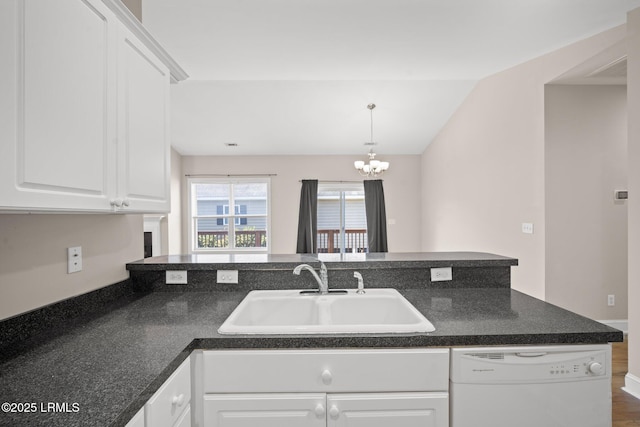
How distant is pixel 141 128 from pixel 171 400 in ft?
3.40

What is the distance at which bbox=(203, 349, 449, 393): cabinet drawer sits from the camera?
109 cm

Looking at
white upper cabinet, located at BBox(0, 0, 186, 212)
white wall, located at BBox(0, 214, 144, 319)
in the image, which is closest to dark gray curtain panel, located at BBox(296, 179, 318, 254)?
white wall, located at BBox(0, 214, 144, 319)

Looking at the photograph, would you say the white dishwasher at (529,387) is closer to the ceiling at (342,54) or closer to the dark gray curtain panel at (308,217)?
the ceiling at (342,54)

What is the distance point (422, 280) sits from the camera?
175 cm

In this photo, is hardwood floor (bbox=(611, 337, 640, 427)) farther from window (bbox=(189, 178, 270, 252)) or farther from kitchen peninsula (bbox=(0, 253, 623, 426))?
window (bbox=(189, 178, 270, 252))

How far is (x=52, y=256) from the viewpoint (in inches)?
47.8

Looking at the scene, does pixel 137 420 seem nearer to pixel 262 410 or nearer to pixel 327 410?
pixel 262 410

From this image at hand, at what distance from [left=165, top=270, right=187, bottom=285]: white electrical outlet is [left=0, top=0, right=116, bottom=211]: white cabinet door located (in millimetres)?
716

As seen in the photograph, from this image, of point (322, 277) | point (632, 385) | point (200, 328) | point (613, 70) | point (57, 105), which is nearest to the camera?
point (57, 105)

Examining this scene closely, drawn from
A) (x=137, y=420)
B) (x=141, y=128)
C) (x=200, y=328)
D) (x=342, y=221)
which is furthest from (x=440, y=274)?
(x=342, y=221)

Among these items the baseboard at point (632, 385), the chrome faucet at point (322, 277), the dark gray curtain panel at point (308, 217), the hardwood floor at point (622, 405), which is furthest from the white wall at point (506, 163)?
A: the chrome faucet at point (322, 277)

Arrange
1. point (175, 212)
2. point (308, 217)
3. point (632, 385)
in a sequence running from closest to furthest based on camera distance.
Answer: point (632, 385) → point (175, 212) → point (308, 217)

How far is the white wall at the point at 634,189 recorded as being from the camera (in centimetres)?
222

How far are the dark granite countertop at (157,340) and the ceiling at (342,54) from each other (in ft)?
7.11
